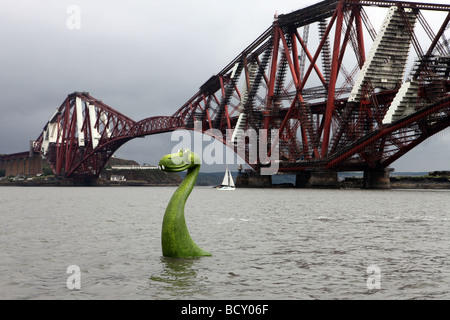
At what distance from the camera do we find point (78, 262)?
12141mm

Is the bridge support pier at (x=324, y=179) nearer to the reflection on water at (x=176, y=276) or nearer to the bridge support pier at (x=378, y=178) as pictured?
the bridge support pier at (x=378, y=178)

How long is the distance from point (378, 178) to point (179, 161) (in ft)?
193

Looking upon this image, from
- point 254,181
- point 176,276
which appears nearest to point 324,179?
point 254,181

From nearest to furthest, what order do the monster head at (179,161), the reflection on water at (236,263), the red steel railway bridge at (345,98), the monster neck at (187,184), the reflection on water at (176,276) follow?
the reflection on water at (236,263)
the reflection on water at (176,276)
the monster head at (179,161)
the monster neck at (187,184)
the red steel railway bridge at (345,98)

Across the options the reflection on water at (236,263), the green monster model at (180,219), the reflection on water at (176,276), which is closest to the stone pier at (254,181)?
the reflection on water at (236,263)

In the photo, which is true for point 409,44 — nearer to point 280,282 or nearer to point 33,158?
point 280,282

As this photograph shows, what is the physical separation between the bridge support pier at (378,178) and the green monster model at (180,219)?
57148 mm

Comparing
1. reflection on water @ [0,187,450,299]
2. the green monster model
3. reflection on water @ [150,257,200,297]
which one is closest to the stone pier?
reflection on water @ [0,187,450,299]

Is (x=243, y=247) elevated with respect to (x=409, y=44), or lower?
lower

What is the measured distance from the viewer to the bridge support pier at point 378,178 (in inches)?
2613

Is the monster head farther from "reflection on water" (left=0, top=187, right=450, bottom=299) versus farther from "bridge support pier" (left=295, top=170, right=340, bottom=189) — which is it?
"bridge support pier" (left=295, top=170, right=340, bottom=189)

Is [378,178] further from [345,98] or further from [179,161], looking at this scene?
[179,161]
